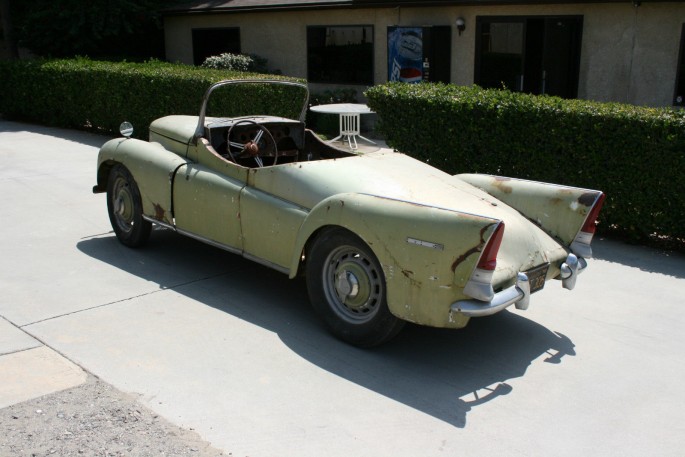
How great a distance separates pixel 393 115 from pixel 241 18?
11139 millimetres

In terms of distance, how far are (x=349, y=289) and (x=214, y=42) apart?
16.9 meters

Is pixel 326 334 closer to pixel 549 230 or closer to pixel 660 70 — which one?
pixel 549 230

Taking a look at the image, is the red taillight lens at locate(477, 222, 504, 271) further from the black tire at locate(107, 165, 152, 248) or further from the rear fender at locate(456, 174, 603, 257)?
the black tire at locate(107, 165, 152, 248)

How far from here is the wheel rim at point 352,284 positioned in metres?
4.98

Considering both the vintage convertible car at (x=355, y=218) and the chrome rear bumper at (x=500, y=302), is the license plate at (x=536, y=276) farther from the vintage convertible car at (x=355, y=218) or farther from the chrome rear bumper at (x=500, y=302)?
the chrome rear bumper at (x=500, y=302)

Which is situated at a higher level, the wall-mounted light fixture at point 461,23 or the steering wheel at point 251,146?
the wall-mounted light fixture at point 461,23

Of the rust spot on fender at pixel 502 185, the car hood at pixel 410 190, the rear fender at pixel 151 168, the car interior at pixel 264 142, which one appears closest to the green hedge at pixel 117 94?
the rear fender at pixel 151 168

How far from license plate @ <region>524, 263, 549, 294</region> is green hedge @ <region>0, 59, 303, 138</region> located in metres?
8.13

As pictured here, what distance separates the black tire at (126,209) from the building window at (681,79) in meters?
9.33

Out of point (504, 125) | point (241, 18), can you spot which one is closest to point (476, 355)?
point (504, 125)

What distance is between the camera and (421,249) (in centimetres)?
458

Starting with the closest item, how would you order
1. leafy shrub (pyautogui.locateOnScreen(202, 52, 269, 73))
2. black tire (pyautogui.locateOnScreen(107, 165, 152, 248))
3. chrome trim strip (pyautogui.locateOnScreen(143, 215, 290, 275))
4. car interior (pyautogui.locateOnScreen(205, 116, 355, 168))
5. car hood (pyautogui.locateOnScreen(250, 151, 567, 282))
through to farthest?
car hood (pyautogui.locateOnScreen(250, 151, 567, 282))
chrome trim strip (pyautogui.locateOnScreen(143, 215, 290, 275))
car interior (pyautogui.locateOnScreen(205, 116, 355, 168))
black tire (pyautogui.locateOnScreen(107, 165, 152, 248))
leafy shrub (pyautogui.locateOnScreen(202, 52, 269, 73))

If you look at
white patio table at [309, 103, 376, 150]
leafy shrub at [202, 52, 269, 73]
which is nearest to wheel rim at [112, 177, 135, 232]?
white patio table at [309, 103, 376, 150]

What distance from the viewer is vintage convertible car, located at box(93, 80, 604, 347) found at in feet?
15.0
